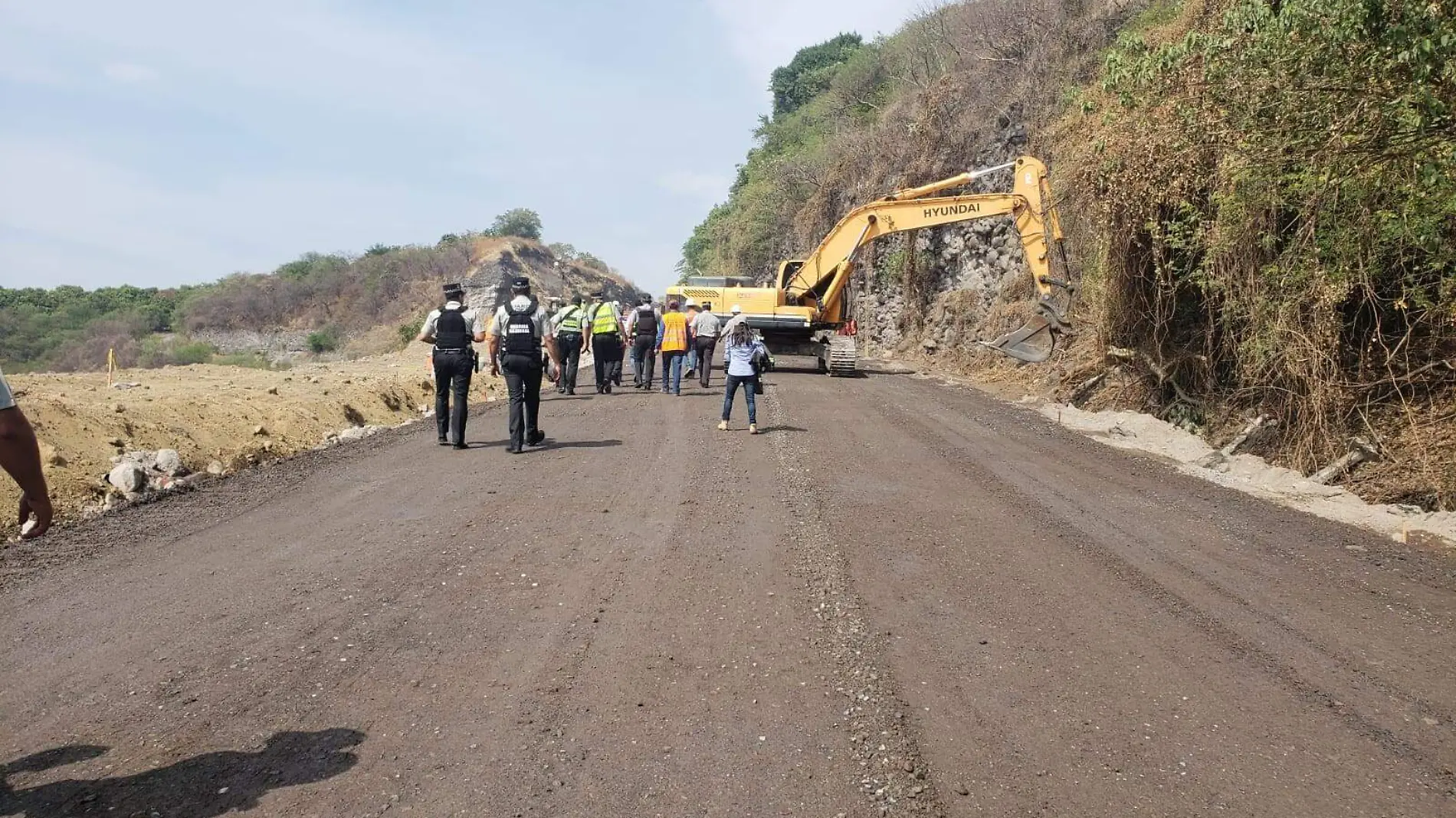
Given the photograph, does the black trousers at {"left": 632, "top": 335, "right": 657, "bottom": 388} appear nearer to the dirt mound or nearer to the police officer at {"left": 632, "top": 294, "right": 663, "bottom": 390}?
the police officer at {"left": 632, "top": 294, "right": 663, "bottom": 390}

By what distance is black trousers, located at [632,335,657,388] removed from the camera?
1881 centimetres

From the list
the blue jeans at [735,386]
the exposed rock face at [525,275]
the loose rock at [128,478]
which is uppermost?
the exposed rock face at [525,275]

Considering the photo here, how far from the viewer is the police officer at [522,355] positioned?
1119 centimetres

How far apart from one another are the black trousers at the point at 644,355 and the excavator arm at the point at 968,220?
198 inches

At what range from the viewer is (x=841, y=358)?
2222 centimetres

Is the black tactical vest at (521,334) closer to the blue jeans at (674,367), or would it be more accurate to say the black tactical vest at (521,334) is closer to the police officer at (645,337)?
the blue jeans at (674,367)

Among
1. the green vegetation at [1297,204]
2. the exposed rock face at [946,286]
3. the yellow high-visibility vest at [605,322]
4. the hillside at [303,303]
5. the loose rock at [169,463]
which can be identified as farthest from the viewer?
the hillside at [303,303]

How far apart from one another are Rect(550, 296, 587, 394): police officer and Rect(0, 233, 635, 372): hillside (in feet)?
93.3

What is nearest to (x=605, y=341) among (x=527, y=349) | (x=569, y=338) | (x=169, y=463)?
(x=569, y=338)

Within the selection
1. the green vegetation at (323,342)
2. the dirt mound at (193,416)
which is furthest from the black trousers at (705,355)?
the green vegetation at (323,342)

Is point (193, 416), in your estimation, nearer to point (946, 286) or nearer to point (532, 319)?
point (532, 319)

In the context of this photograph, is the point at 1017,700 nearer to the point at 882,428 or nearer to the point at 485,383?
the point at 882,428

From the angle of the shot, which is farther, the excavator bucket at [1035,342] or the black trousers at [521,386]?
the excavator bucket at [1035,342]

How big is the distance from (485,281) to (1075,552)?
50.7 meters
